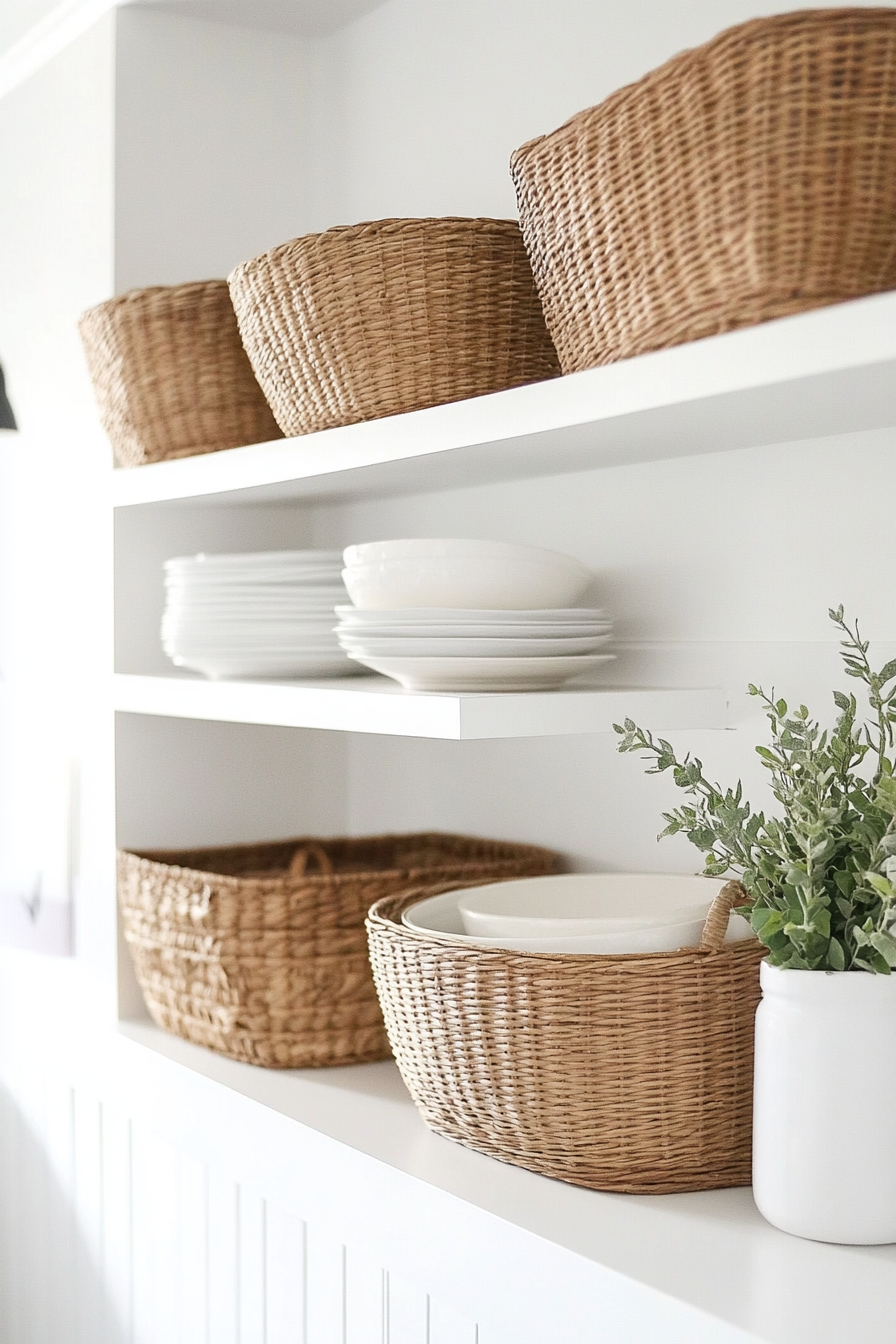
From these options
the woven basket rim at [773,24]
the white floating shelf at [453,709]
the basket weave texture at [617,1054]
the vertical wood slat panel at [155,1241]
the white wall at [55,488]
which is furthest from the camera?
the white wall at [55,488]

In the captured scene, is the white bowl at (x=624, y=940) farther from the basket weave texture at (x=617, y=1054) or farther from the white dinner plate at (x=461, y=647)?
the white dinner plate at (x=461, y=647)

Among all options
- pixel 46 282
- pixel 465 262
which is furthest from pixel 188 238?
pixel 465 262

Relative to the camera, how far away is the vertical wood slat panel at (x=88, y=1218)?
174cm

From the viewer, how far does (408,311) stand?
3.96 feet

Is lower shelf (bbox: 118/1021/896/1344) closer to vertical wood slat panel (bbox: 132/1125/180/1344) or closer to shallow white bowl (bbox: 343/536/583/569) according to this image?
vertical wood slat panel (bbox: 132/1125/180/1344)

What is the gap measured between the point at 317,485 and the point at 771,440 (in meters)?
0.48

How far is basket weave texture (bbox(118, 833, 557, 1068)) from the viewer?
1.40 metres

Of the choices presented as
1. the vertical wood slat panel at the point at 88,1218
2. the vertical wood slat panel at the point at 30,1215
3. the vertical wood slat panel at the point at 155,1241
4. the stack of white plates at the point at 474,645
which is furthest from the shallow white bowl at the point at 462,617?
the vertical wood slat panel at the point at 30,1215

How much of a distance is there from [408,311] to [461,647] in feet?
0.95

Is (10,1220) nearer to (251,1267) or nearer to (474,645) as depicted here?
(251,1267)

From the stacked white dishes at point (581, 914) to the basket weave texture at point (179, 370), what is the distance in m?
0.58

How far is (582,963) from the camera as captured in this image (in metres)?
1.03

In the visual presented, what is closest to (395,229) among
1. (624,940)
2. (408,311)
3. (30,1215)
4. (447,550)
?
(408,311)

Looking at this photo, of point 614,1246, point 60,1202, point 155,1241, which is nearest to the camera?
point 614,1246
